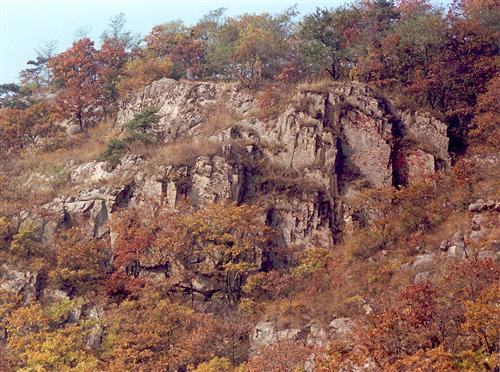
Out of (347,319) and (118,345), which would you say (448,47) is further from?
(118,345)

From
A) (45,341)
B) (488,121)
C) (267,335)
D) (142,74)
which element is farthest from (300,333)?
(142,74)

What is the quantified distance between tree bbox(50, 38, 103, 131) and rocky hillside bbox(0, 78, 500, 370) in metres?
6.04

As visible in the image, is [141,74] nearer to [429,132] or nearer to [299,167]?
[299,167]

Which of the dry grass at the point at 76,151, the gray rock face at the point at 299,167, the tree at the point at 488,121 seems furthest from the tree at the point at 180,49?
the tree at the point at 488,121

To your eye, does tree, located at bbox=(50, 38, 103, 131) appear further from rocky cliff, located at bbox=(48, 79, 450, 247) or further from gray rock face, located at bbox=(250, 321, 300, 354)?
gray rock face, located at bbox=(250, 321, 300, 354)

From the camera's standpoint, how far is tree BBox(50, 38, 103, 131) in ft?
113

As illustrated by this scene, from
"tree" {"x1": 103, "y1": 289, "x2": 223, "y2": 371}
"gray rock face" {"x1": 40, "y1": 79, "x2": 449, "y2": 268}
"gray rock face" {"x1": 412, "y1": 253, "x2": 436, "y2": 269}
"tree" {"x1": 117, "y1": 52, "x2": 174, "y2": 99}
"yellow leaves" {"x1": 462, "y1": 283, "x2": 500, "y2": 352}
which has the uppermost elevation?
"tree" {"x1": 117, "y1": 52, "x2": 174, "y2": 99}

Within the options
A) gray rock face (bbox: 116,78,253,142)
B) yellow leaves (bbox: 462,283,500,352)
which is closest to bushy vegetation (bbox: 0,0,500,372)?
yellow leaves (bbox: 462,283,500,352)

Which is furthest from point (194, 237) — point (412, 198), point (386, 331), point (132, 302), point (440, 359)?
point (440, 359)

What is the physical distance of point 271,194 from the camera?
25359mm

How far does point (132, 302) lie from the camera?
64.0ft

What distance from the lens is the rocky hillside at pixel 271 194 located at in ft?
64.6

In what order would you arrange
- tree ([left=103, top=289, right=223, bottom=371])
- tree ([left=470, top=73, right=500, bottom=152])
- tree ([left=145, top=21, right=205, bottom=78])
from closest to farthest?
tree ([left=103, top=289, right=223, bottom=371]) < tree ([left=470, top=73, right=500, bottom=152]) < tree ([left=145, top=21, right=205, bottom=78])

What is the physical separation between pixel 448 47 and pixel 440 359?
70.3ft
